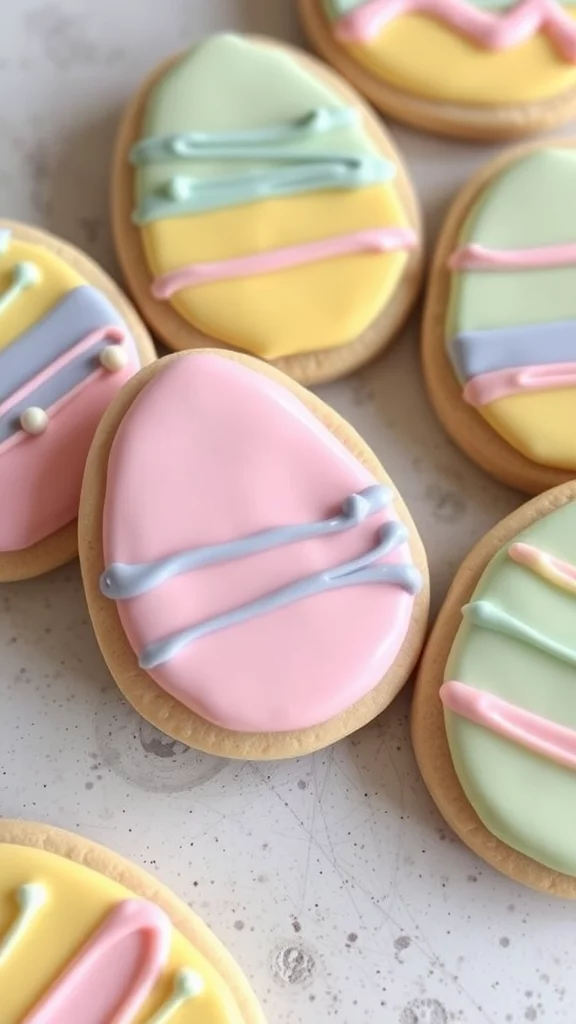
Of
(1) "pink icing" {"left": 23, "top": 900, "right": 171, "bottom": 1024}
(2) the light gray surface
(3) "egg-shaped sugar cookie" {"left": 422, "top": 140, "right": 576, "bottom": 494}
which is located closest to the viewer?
(1) "pink icing" {"left": 23, "top": 900, "right": 171, "bottom": 1024}

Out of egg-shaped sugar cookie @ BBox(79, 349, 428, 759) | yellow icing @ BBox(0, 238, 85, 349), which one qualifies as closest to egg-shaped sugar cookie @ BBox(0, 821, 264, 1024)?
egg-shaped sugar cookie @ BBox(79, 349, 428, 759)

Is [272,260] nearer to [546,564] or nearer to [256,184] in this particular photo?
[256,184]

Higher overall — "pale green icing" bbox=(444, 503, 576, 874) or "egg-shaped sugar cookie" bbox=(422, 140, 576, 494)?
"egg-shaped sugar cookie" bbox=(422, 140, 576, 494)

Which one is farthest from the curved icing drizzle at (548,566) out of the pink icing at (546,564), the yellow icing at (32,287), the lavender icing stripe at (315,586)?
the yellow icing at (32,287)

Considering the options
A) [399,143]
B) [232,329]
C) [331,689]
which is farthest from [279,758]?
[399,143]

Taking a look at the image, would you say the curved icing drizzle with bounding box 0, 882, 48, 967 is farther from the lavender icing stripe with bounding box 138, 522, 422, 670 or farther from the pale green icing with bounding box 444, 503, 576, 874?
the pale green icing with bounding box 444, 503, 576, 874

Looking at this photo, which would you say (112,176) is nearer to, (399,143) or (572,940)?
(399,143)

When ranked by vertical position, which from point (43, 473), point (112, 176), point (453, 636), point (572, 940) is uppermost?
point (112, 176)
